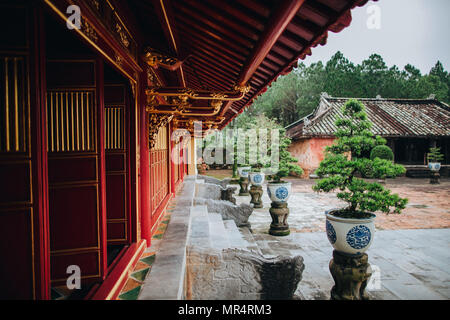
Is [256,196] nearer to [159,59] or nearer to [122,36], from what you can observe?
[159,59]

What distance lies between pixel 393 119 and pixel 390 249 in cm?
1743

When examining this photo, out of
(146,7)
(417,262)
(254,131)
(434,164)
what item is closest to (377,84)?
(434,164)

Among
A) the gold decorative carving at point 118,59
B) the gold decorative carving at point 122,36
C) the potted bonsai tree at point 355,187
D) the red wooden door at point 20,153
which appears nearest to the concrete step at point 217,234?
the potted bonsai tree at point 355,187

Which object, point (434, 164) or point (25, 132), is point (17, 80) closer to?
point (25, 132)

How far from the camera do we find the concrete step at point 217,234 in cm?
394

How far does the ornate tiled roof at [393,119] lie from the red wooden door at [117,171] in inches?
608

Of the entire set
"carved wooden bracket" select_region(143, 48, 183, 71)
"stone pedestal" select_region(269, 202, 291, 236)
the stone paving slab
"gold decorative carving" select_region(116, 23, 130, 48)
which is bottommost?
the stone paving slab

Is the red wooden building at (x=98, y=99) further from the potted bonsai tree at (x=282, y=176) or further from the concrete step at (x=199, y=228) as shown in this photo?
the potted bonsai tree at (x=282, y=176)

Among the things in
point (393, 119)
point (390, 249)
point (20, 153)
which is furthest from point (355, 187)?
point (393, 119)

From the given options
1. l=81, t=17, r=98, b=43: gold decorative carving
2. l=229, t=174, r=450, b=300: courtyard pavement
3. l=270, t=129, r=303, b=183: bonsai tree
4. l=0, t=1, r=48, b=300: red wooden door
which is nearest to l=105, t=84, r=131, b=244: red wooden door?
l=81, t=17, r=98, b=43: gold decorative carving

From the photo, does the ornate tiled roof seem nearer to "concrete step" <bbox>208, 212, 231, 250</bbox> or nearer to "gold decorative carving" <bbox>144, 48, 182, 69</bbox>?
"concrete step" <bbox>208, 212, 231, 250</bbox>

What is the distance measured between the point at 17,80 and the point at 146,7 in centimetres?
191

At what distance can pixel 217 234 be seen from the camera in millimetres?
4648

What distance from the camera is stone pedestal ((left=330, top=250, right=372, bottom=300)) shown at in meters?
3.61
